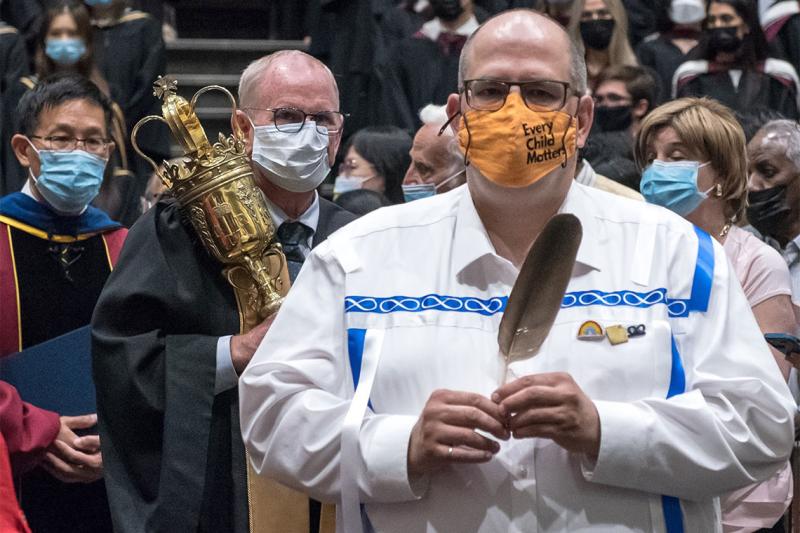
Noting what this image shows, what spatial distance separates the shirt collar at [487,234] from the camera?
10.4ft

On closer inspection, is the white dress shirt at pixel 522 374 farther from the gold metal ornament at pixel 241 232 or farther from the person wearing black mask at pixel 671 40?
the person wearing black mask at pixel 671 40

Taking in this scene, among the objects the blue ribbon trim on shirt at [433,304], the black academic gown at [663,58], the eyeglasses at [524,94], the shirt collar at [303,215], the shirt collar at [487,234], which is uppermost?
the eyeglasses at [524,94]

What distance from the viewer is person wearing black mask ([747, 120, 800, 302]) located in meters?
5.70

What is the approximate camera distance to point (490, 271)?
3193 millimetres

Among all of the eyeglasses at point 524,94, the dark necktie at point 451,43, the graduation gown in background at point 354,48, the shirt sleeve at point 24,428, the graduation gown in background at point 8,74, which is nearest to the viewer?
the eyeglasses at point 524,94

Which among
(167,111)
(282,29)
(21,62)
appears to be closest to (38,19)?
(21,62)

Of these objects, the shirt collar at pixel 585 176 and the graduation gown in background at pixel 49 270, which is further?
the shirt collar at pixel 585 176

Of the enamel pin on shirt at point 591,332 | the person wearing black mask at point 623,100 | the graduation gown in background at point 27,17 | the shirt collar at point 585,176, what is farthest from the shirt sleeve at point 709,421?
the graduation gown in background at point 27,17

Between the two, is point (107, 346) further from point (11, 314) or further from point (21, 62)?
point (21, 62)

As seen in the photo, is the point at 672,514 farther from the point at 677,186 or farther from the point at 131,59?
the point at 131,59

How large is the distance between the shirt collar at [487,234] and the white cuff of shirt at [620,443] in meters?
0.36

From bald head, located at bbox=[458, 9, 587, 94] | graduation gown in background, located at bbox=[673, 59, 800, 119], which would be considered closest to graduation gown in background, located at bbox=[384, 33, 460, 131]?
graduation gown in background, located at bbox=[673, 59, 800, 119]

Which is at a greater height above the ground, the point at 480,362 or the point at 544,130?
the point at 544,130

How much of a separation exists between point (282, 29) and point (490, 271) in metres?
9.82
